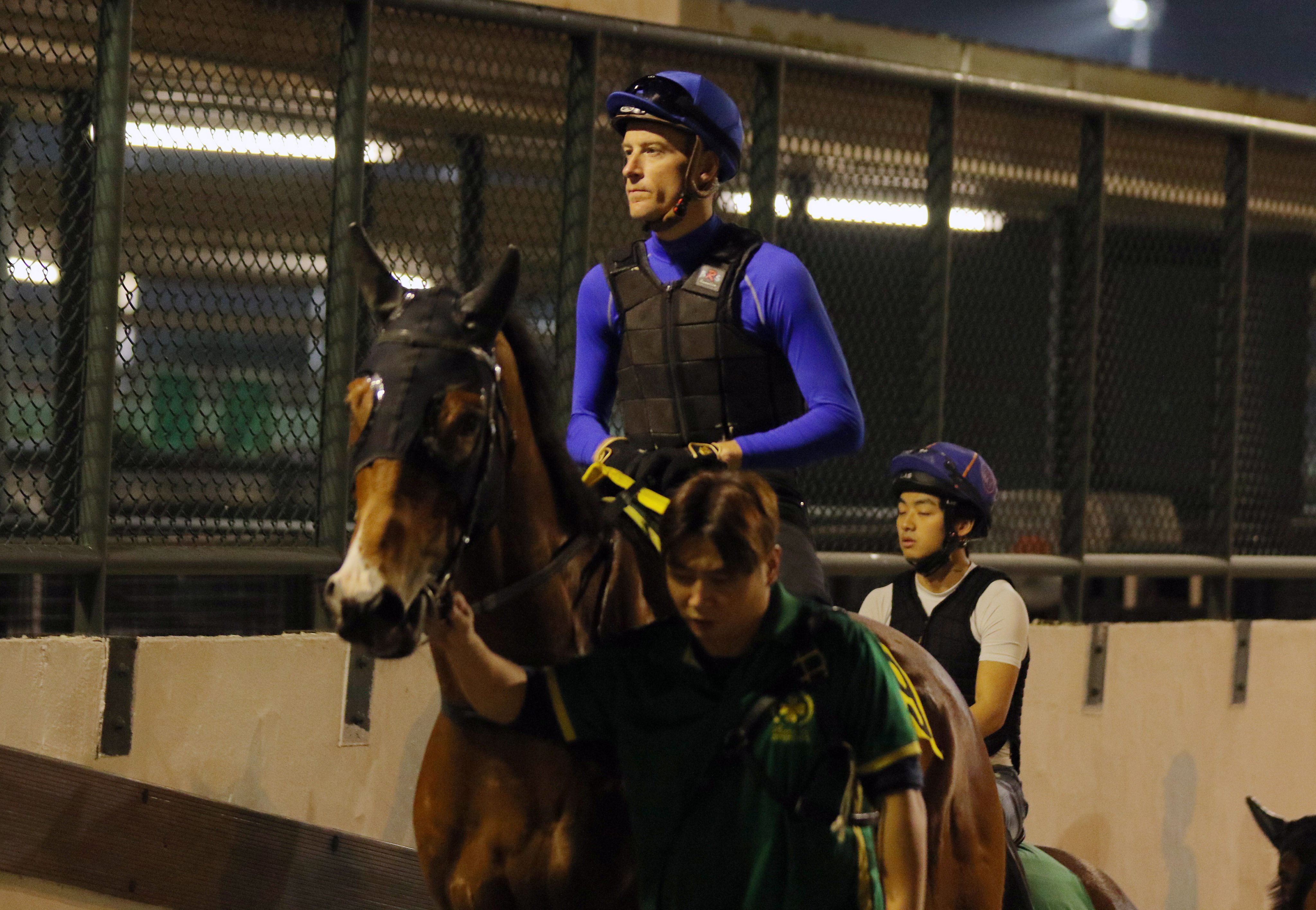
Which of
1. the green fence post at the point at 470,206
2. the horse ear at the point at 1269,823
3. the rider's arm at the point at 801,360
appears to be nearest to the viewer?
the rider's arm at the point at 801,360

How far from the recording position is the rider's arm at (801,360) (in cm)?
356

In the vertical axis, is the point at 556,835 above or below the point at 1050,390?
below

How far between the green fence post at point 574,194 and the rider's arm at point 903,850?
3.41 metres

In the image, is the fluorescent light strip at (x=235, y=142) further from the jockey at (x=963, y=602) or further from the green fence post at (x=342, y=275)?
the jockey at (x=963, y=602)

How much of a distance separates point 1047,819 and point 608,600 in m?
4.31

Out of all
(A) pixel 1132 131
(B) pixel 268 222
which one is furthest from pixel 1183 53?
(B) pixel 268 222

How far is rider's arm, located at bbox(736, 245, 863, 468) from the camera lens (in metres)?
3.56

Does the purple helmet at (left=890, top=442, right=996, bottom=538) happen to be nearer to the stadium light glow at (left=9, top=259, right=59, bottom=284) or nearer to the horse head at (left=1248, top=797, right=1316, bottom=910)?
the horse head at (left=1248, top=797, right=1316, bottom=910)

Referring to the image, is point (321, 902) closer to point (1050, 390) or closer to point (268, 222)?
point (268, 222)

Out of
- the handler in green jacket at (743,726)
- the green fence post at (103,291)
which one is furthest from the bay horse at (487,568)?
the green fence post at (103,291)

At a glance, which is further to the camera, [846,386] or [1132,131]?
[1132,131]

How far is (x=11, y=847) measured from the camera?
456 centimetres

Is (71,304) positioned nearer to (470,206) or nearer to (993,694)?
(470,206)

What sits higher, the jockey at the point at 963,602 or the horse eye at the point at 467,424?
the horse eye at the point at 467,424
